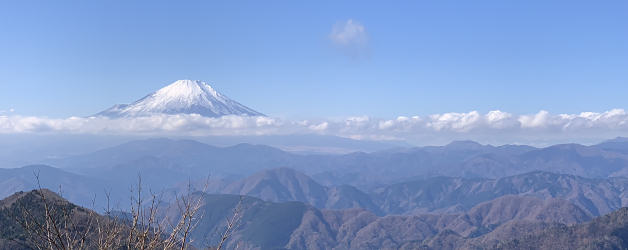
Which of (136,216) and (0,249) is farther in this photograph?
(0,249)

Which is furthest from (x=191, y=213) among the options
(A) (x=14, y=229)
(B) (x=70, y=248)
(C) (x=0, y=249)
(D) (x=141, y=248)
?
(A) (x=14, y=229)

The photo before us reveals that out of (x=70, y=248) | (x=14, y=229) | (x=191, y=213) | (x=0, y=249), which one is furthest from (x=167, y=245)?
(x=14, y=229)

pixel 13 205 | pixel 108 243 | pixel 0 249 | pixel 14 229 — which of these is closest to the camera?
pixel 108 243

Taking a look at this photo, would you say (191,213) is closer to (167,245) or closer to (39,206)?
(167,245)

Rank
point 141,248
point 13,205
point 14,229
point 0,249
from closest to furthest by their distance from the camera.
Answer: point 141,248, point 0,249, point 14,229, point 13,205

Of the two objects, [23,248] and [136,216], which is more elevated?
[136,216]

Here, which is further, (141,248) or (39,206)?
(39,206)

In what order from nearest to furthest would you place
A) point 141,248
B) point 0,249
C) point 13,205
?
point 141,248, point 0,249, point 13,205

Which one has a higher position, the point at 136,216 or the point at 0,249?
the point at 136,216

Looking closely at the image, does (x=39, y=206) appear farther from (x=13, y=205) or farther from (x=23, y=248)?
(x=23, y=248)
